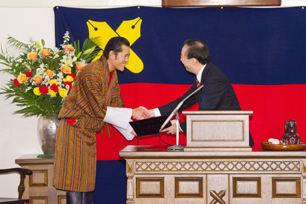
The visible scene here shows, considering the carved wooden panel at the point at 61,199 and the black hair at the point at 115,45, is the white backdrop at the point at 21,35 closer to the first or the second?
the carved wooden panel at the point at 61,199

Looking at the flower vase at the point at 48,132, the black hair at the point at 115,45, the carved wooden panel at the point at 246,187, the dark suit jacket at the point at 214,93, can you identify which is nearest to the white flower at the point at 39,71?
the flower vase at the point at 48,132

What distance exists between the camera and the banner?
3539 millimetres

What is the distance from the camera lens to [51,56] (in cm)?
314

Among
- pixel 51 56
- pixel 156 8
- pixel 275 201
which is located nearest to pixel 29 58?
pixel 51 56

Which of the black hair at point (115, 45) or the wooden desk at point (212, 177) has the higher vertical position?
the black hair at point (115, 45)

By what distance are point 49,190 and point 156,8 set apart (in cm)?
190

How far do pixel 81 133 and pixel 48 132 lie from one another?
0.48m

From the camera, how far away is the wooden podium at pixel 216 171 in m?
2.13

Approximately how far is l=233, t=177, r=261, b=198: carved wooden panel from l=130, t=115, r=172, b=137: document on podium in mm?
599

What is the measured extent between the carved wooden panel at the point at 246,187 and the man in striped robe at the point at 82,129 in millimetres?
941

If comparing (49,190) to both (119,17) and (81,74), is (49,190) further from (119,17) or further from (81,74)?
(119,17)

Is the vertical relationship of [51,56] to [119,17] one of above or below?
below

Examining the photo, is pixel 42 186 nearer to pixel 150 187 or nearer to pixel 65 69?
pixel 65 69

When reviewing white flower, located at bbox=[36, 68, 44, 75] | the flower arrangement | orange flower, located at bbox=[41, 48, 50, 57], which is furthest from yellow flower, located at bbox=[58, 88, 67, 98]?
orange flower, located at bbox=[41, 48, 50, 57]
